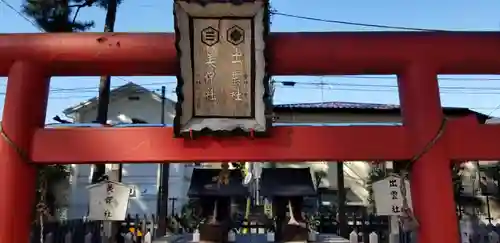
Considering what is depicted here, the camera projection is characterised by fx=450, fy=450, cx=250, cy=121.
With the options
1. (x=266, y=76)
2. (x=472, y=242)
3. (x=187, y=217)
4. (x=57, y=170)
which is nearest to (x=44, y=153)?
(x=266, y=76)

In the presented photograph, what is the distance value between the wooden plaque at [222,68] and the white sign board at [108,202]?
9.75 feet

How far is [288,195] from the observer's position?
19.1 feet

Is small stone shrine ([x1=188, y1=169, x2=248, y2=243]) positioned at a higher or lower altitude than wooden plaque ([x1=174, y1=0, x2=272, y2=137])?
lower

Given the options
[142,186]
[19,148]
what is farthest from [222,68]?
[142,186]

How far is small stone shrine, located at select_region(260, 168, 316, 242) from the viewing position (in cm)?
586

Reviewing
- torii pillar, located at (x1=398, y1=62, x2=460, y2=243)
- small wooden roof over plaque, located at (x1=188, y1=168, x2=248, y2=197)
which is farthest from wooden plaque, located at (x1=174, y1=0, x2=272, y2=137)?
small wooden roof over plaque, located at (x1=188, y1=168, x2=248, y2=197)

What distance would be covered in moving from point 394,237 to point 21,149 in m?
5.53

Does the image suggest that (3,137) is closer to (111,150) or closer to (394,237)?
(111,150)

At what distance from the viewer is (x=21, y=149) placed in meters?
3.15

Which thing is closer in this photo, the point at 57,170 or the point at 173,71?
the point at 173,71

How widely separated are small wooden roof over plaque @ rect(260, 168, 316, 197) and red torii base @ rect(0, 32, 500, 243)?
2699mm

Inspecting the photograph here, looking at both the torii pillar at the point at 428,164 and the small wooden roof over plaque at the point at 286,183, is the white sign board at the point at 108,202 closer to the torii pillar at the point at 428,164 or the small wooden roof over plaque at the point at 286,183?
the small wooden roof over plaque at the point at 286,183

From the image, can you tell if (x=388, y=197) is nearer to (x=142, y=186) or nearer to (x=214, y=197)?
(x=214, y=197)

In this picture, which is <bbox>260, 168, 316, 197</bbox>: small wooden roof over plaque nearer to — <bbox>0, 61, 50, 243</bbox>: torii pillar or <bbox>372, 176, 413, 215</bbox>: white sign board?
<bbox>372, 176, 413, 215</bbox>: white sign board
